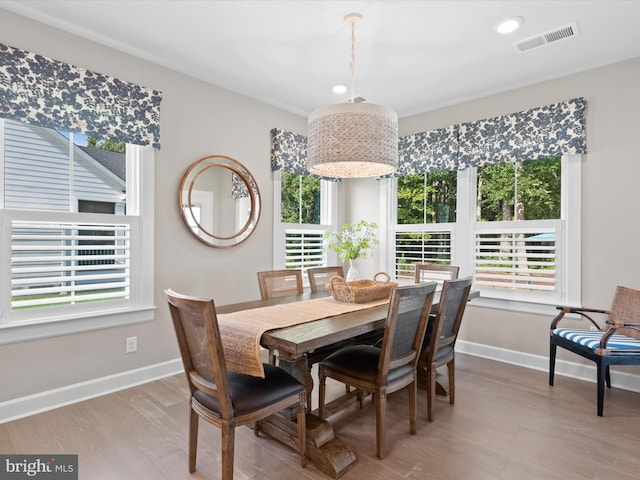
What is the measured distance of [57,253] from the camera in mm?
2709

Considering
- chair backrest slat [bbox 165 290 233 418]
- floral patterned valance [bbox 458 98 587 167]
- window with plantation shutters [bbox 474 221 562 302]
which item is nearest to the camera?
chair backrest slat [bbox 165 290 233 418]

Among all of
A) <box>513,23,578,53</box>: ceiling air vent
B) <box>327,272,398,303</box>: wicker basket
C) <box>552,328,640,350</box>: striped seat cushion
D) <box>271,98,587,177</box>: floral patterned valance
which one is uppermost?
<box>513,23,578,53</box>: ceiling air vent

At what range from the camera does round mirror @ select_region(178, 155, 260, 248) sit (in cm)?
342

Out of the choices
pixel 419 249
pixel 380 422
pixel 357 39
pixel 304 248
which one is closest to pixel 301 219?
pixel 304 248

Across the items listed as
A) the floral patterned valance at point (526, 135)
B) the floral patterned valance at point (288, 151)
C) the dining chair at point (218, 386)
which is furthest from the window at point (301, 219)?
the dining chair at point (218, 386)

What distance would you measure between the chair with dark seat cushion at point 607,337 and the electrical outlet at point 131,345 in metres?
3.48

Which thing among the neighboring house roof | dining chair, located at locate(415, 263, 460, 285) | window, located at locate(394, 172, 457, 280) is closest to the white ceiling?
the neighboring house roof

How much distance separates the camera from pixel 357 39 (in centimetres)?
283

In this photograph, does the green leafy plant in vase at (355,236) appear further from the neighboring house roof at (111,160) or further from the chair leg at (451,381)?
the neighboring house roof at (111,160)

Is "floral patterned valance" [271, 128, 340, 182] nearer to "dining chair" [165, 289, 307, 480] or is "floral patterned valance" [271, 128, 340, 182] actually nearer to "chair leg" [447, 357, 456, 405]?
"chair leg" [447, 357, 456, 405]

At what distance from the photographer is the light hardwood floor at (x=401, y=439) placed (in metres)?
1.98

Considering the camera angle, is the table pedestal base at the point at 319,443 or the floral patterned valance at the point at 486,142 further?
the floral patterned valance at the point at 486,142

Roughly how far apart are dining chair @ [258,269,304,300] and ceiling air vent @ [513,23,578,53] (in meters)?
2.58

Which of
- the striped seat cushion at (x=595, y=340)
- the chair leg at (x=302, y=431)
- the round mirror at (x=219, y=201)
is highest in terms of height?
the round mirror at (x=219, y=201)
